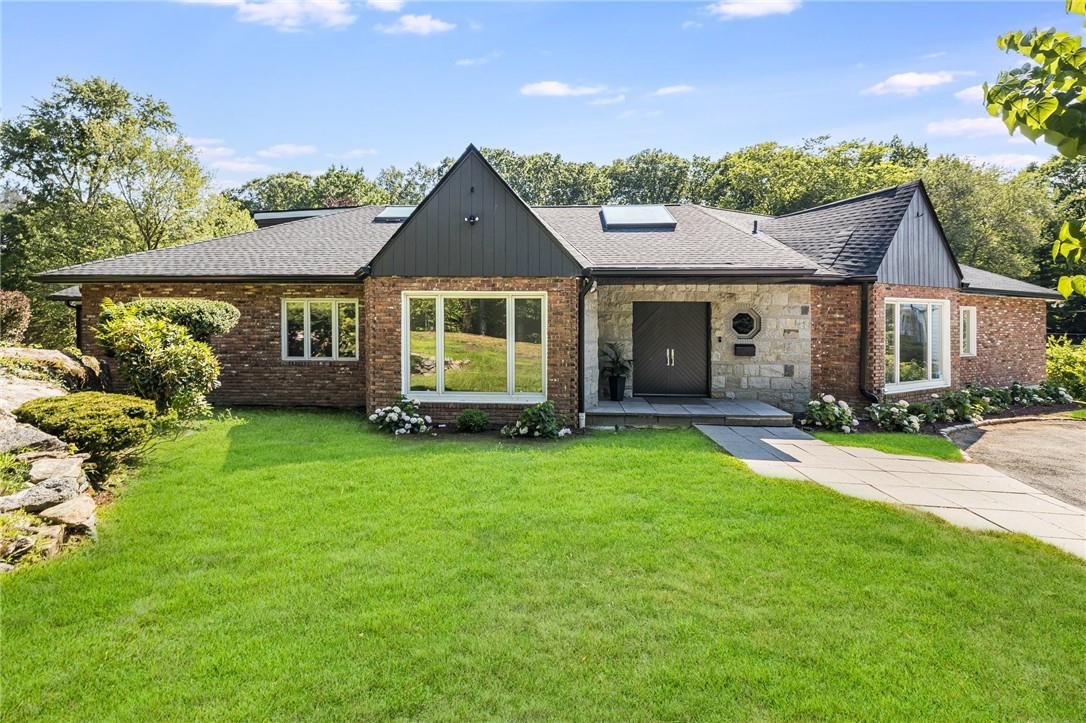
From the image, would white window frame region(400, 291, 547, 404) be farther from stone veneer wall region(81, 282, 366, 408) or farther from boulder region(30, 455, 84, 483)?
boulder region(30, 455, 84, 483)

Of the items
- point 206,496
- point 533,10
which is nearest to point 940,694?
point 206,496

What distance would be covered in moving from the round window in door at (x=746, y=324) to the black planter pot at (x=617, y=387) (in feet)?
8.61

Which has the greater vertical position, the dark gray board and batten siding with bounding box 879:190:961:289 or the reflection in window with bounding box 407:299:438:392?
the dark gray board and batten siding with bounding box 879:190:961:289

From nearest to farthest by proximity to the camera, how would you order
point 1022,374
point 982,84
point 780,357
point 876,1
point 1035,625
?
1. point 982,84
2. point 1035,625
3. point 876,1
4. point 780,357
5. point 1022,374

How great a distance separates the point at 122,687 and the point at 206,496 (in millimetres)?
3075

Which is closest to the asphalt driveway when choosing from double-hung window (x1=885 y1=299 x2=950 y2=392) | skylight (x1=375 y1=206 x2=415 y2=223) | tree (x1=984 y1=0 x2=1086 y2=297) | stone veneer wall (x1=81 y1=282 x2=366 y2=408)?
double-hung window (x1=885 y1=299 x2=950 y2=392)

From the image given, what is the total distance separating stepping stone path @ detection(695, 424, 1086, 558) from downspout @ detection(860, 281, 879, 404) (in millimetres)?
2662

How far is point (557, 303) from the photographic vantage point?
882 cm

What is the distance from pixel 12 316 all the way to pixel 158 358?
20.5 ft

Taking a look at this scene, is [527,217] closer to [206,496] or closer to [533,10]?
[533,10]

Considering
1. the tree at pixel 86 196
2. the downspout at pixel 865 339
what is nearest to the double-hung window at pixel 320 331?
the downspout at pixel 865 339

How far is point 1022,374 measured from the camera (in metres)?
14.3

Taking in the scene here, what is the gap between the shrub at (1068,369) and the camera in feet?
46.2

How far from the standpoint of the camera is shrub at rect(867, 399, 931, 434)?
9.44 metres
